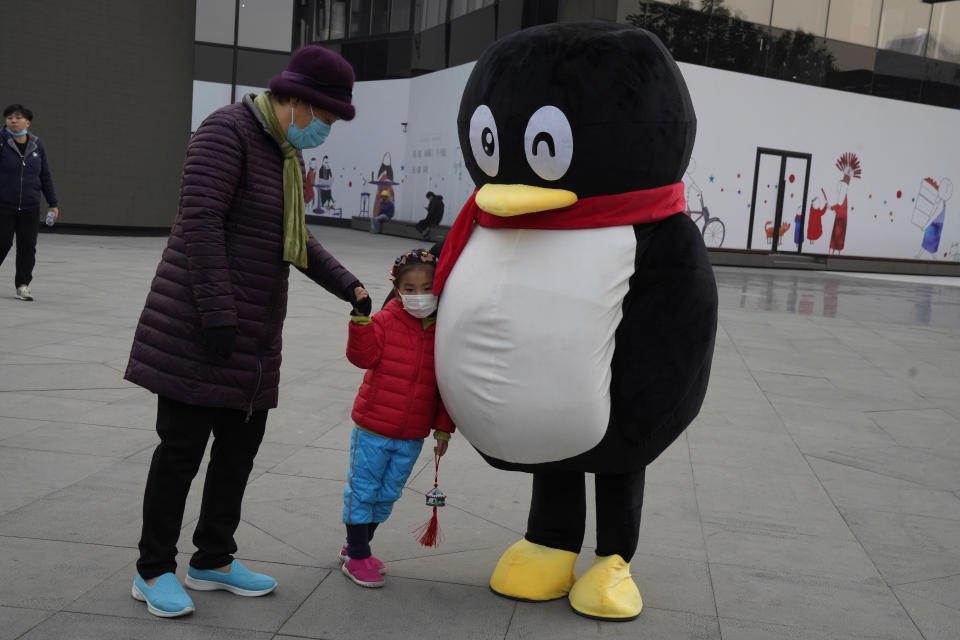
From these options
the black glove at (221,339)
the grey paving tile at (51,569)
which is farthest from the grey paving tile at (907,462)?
the grey paving tile at (51,569)

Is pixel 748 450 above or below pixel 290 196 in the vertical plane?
below

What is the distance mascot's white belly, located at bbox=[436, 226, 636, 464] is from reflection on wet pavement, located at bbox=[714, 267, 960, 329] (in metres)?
10.4

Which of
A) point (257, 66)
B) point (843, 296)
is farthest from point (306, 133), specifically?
point (257, 66)

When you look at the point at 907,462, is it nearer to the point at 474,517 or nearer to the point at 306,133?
the point at 474,517

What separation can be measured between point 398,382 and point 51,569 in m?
1.37

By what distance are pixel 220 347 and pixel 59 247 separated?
13545 millimetres

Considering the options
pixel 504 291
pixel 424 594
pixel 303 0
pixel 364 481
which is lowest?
pixel 424 594

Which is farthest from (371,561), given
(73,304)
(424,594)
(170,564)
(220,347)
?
(73,304)

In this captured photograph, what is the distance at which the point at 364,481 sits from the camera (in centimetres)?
330

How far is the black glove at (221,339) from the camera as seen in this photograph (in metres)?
2.91

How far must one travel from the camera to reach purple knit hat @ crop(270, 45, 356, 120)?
3066 mm

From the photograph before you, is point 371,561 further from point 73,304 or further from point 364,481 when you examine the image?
point 73,304

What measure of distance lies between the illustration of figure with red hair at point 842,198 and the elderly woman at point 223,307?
21.7 m

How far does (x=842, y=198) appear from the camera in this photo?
22.9 metres
